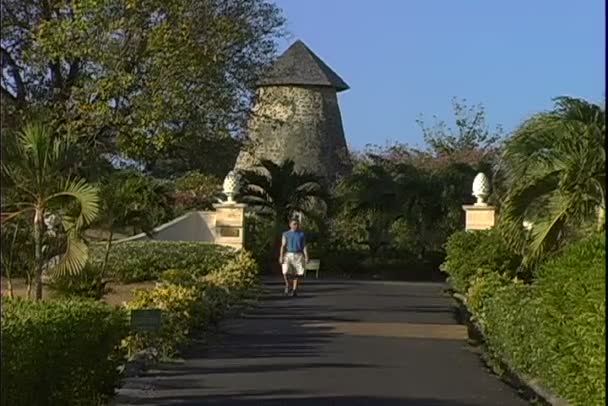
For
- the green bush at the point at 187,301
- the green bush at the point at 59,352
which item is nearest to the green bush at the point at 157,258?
the green bush at the point at 187,301

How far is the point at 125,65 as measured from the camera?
20.8 m

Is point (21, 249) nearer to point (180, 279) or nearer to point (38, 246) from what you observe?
point (38, 246)

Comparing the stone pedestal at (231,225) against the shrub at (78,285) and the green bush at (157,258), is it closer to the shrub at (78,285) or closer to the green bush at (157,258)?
the green bush at (157,258)

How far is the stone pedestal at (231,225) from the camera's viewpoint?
117 feet

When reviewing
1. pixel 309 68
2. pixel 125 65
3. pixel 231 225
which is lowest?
pixel 231 225

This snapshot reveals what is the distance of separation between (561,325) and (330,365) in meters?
5.12

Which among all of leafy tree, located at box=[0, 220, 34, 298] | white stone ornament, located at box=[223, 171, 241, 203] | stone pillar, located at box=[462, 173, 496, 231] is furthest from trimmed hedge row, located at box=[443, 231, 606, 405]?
white stone ornament, located at box=[223, 171, 241, 203]

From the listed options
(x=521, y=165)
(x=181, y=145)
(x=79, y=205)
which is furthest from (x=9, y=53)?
(x=521, y=165)

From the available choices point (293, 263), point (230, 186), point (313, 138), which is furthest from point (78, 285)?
point (313, 138)

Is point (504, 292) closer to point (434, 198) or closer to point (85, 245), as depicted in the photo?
point (85, 245)

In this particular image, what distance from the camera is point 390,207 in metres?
41.9

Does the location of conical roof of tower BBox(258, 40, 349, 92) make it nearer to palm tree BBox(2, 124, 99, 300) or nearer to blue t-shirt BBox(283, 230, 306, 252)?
blue t-shirt BBox(283, 230, 306, 252)

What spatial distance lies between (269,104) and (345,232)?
1625 centimetres

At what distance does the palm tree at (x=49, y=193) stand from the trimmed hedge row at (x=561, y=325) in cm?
514
